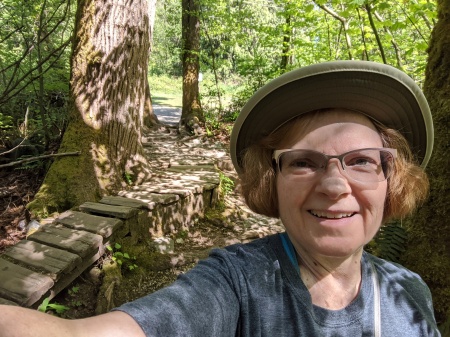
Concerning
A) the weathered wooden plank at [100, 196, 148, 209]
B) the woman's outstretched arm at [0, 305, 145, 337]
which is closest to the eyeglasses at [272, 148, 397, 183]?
the woman's outstretched arm at [0, 305, 145, 337]

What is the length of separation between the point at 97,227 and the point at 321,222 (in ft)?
9.78

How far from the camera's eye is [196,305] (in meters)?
1.07

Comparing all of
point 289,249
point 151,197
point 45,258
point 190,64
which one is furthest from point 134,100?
point 190,64

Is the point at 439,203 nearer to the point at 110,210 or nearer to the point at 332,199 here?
the point at 332,199

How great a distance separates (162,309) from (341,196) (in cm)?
70

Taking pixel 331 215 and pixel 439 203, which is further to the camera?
pixel 439 203

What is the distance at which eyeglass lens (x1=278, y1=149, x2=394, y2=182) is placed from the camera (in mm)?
1203

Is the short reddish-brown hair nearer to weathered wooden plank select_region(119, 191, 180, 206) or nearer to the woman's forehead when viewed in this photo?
the woman's forehead

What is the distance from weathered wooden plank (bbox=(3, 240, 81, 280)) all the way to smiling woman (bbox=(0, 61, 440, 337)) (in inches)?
87.7

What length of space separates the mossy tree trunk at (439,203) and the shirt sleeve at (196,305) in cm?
193

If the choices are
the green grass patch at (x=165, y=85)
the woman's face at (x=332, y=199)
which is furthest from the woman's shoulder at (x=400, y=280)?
the green grass patch at (x=165, y=85)

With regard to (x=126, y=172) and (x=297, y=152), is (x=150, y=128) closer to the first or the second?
(x=126, y=172)

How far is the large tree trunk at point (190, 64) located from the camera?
1012 centimetres

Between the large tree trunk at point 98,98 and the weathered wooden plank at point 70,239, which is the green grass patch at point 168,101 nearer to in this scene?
the large tree trunk at point 98,98
